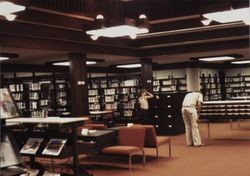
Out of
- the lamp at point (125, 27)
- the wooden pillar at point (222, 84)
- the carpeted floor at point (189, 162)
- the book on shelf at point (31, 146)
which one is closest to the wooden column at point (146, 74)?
the carpeted floor at point (189, 162)

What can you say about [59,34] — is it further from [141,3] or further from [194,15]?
[194,15]

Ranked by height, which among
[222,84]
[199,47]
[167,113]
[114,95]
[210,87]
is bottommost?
[167,113]

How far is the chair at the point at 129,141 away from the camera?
7.24 meters

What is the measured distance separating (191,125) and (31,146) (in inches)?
185

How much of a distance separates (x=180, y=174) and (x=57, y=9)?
419cm

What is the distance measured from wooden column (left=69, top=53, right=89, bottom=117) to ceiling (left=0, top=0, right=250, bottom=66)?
12.0 inches

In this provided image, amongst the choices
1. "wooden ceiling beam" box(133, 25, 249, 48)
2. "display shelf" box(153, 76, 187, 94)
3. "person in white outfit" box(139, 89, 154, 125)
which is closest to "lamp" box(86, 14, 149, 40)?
"wooden ceiling beam" box(133, 25, 249, 48)

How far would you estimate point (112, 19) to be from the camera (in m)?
7.85

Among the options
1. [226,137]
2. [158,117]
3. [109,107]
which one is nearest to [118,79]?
[109,107]

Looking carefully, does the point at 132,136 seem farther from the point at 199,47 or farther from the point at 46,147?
the point at 199,47

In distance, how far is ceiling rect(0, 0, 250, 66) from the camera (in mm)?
8020

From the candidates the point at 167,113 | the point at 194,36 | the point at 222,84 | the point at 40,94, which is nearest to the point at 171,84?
the point at 222,84

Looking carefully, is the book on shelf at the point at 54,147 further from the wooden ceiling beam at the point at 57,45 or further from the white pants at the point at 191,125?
the white pants at the point at 191,125

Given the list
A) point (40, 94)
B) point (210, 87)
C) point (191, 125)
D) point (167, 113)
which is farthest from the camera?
point (210, 87)
